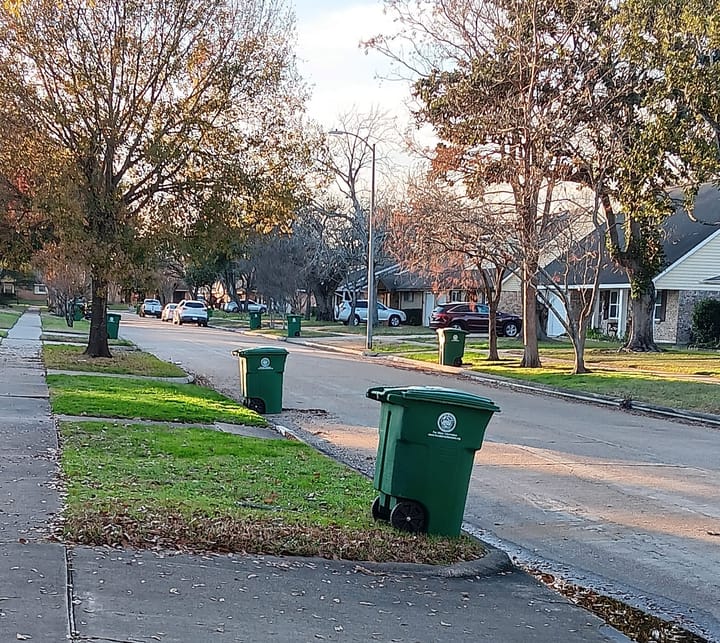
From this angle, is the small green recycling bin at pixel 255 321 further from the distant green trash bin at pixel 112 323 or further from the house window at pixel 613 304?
the house window at pixel 613 304

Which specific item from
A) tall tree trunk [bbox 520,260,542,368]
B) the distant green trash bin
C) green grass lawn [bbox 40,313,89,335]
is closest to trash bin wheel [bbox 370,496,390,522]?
tall tree trunk [bbox 520,260,542,368]

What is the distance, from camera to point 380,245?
48.0 meters

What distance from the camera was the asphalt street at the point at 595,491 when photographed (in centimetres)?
650

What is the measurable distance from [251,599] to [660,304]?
114ft

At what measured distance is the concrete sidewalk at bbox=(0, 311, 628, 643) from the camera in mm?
4398

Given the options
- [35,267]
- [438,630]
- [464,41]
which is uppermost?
[464,41]

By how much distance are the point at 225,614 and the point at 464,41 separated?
2188 cm

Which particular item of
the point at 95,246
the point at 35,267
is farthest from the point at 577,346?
the point at 35,267

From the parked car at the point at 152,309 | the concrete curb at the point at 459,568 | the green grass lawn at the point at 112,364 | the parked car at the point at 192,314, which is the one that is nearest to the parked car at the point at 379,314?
the parked car at the point at 192,314

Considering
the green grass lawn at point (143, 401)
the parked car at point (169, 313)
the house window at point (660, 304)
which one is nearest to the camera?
the green grass lawn at point (143, 401)

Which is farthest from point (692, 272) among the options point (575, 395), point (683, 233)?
point (575, 395)

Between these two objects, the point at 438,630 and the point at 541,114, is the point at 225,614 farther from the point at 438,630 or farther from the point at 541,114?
the point at 541,114

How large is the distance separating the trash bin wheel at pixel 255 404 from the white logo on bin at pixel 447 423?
8.47 meters

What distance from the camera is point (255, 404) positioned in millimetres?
14711
